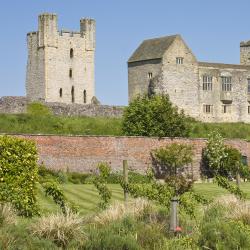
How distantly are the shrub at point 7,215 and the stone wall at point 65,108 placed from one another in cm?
3799

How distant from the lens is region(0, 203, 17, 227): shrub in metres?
22.3

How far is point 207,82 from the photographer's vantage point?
73500 mm

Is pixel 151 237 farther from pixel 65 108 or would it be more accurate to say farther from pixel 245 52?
pixel 245 52

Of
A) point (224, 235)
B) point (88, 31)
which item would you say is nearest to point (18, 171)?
point (224, 235)

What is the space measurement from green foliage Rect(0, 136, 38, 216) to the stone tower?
52820 millimetres

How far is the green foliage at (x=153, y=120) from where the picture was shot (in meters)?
52.8

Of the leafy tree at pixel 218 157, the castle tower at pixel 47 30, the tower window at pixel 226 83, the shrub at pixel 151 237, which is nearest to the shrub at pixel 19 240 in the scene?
the shrub at pixel 151 237

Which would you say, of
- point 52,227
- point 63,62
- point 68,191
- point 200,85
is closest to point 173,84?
point 200,85

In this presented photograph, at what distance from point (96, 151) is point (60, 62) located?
38.2 metres

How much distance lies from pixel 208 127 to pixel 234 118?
11825 mm

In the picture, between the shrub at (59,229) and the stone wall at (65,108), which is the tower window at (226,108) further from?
the shrub at (59,229)

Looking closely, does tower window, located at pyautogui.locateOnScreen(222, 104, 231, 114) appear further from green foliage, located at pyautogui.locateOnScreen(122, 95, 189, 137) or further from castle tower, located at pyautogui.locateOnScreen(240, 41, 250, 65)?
green foliage, located at pyautogui.locateOnScreen(122, 95, 189, 137)

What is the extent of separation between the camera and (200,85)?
72875 mm

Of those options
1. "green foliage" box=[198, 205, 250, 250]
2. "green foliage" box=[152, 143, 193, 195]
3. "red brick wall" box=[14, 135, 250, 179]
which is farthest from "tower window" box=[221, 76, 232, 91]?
"green foliage" box=[198, 205, 250, 250]
